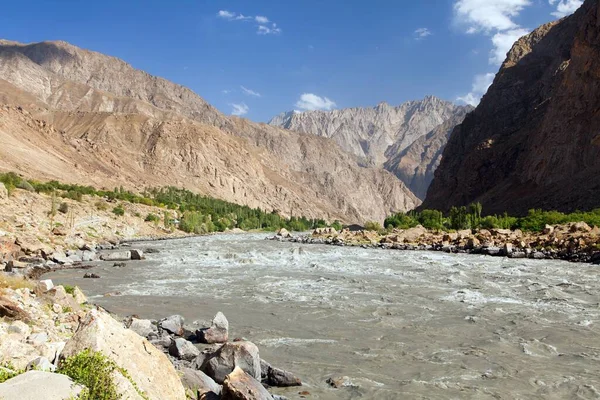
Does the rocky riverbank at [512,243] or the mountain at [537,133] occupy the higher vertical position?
the mountain at [537,133]

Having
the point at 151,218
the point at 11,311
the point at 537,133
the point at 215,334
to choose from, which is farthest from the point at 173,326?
the point at 537,133

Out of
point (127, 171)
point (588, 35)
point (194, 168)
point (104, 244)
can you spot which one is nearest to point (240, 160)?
point (194, 168)

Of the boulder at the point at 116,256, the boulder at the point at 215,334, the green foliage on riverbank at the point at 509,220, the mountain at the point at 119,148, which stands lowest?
the boulder at the point at 116,256

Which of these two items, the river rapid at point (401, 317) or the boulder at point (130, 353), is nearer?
the boulder at point (130, 353)

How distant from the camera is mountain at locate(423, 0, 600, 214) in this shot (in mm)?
73062

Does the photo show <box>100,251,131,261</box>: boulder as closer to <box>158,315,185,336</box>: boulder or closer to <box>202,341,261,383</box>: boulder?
<box>158,315,185,336</box>: boulder

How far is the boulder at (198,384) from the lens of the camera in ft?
22.3

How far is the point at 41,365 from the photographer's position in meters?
5.37

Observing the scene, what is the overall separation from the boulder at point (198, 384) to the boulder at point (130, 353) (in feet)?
2.83

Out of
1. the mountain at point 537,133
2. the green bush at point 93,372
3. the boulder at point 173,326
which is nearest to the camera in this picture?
the green bush at point 93,372

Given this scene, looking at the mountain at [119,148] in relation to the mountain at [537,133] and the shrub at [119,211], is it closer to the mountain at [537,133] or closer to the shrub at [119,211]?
the shrub at [119,211]

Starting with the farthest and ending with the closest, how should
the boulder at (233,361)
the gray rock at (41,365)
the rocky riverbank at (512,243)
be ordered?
1. the rocky riverbank at (512,243)
2. the boulder at (233,361)
3. the gray rock at (41,365)

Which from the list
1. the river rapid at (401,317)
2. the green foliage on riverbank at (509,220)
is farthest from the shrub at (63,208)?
the green foliage on riverbank at (509,220)

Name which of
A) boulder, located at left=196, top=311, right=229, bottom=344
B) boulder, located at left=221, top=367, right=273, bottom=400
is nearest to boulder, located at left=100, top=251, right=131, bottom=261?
boulder, located at left=196, top=311, right=229, bottom=344
